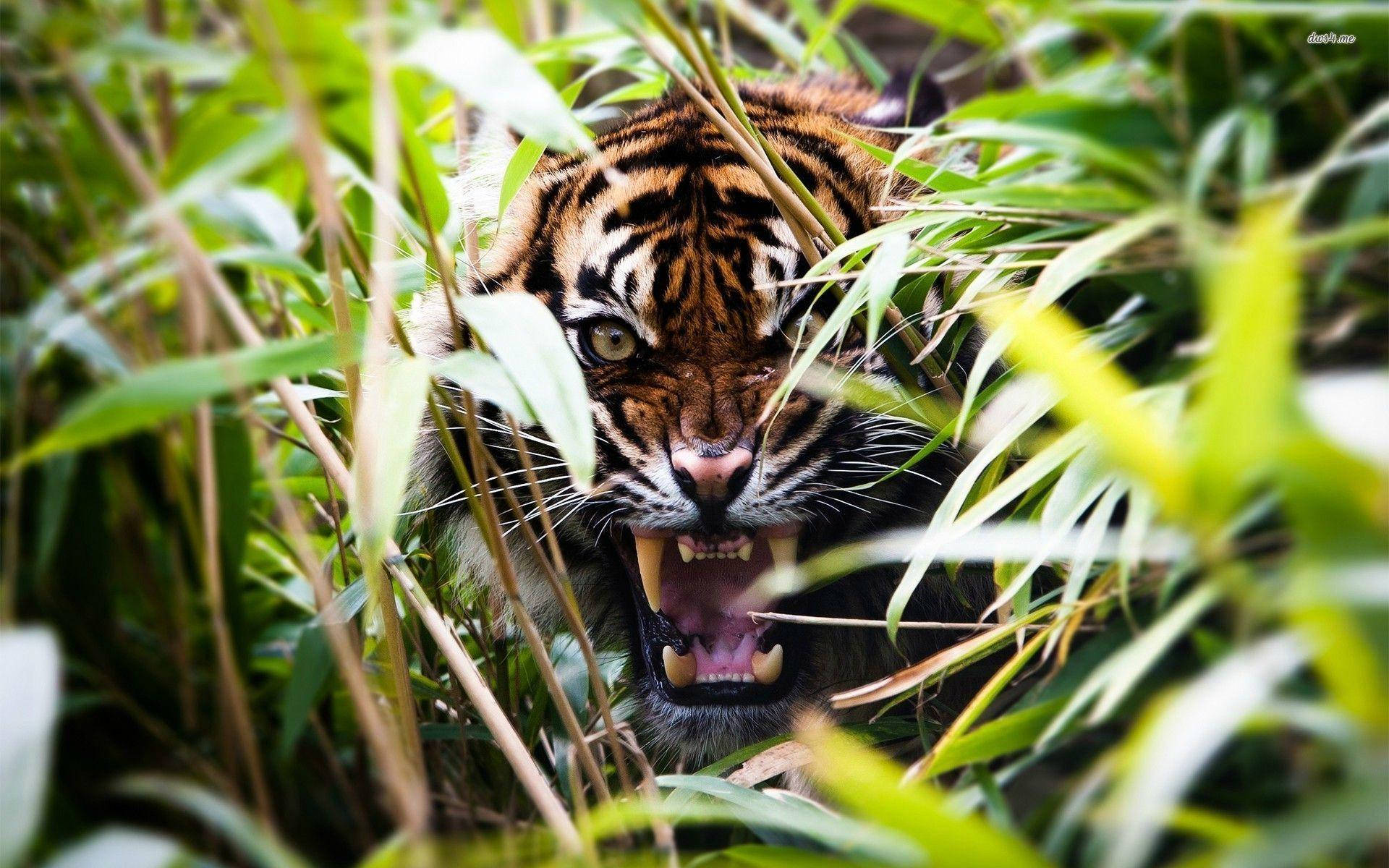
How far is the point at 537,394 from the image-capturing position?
0.68 meters

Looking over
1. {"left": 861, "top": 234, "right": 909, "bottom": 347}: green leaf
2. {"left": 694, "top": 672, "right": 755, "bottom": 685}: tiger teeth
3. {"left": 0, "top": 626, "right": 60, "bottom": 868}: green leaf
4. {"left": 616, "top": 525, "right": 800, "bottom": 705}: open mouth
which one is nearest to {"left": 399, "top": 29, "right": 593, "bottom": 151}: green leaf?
{"left": 861, "top": 234, "right": 909, "bottom": 347}: green leaf

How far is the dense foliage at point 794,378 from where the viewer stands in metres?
0.46

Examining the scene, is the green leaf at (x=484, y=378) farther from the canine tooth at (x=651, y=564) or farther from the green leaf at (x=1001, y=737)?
the canine tooth at (x=651, y=564)

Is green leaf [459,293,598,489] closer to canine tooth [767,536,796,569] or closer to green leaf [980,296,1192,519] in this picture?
green leaf [980,296,1192,519]

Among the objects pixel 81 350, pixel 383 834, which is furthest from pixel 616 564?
pixel 81 350

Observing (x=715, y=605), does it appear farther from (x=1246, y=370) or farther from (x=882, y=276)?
(x=1246, y=370)

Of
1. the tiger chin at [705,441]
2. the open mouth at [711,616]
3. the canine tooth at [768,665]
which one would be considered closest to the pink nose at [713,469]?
the tiger chin at [705,441]

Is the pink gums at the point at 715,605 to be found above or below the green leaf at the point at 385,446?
below

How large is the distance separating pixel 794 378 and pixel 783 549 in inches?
15.1

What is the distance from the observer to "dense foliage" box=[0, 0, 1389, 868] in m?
0.46

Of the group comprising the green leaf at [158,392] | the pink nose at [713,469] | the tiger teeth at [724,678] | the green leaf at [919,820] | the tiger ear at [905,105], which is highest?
the tiger ear at [905,105]

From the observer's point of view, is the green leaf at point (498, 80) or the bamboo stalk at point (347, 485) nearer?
the green leaf at point (498, 80)

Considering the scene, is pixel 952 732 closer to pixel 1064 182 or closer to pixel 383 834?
pixel 1064 182

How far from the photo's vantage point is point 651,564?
1232 mm
